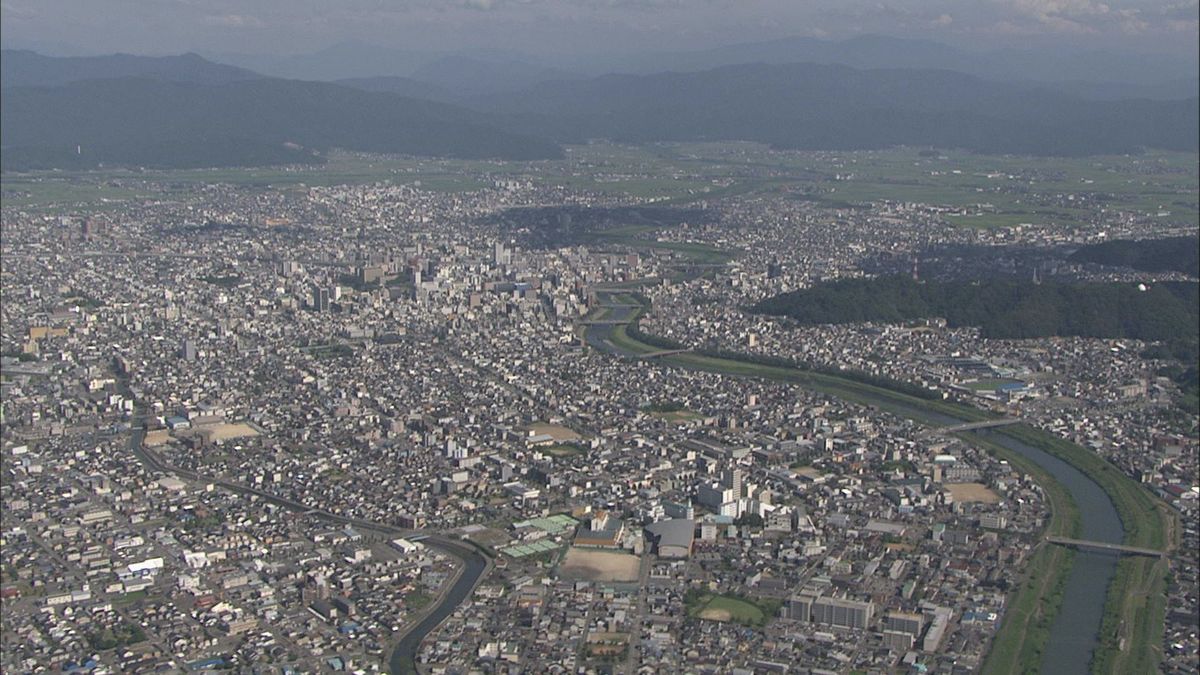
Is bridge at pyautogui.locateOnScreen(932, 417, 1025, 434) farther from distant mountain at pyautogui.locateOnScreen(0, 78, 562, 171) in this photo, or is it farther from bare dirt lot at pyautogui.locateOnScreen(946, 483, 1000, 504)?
distant mountain at pyautogui.locateOnScreen(0, 78, 562, 171)

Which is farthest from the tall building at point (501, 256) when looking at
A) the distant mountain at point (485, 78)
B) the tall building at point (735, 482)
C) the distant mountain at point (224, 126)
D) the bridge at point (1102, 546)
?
the distant mountain at point (485, 78)

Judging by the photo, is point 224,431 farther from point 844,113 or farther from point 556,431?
point 844,113

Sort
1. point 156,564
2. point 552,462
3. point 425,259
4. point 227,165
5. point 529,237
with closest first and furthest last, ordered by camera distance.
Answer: point 156,564, point 552,462, point 425,259, point 529,237, point 227,165

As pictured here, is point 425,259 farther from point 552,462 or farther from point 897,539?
point 897,539

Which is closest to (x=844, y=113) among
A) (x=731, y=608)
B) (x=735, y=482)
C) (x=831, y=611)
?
(x=735, y=482)

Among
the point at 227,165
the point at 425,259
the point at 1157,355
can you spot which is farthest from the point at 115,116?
the point at 1157,355

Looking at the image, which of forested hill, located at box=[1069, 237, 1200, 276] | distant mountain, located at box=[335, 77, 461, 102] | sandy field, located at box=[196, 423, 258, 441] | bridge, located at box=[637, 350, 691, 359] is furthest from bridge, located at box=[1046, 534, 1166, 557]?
distant mountain, located at box=[335, 77, 461, 102]

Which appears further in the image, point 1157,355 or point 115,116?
point 115,116
